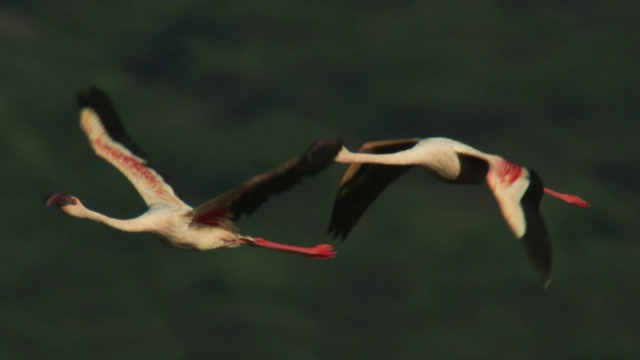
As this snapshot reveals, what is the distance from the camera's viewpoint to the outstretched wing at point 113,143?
3325 centimetres

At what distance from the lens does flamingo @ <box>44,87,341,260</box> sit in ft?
94.4

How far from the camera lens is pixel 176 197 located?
106 feet

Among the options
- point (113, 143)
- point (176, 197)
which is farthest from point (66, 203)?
point (113, 143)

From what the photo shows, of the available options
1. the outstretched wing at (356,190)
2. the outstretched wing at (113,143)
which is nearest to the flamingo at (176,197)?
the outstretched wing at (113,143)

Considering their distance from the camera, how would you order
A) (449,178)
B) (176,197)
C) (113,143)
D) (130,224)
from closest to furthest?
(130,224)
(449,178)
(176,197)
(113,143)

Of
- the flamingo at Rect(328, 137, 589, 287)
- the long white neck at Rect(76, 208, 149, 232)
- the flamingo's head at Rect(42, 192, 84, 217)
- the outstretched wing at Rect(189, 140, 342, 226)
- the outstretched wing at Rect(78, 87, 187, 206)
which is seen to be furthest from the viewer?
the outstretched wing at Rect(78, 87, 187, 206)

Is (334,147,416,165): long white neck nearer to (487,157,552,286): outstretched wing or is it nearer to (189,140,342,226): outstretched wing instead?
(487,157,552,286): outstretched wing

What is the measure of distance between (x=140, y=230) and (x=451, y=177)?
397 centimetres

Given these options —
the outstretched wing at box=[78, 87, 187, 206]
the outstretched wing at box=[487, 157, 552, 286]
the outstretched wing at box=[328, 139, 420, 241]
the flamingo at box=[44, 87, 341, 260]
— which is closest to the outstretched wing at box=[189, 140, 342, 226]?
the flamingo at box=[44, 87, 341, 260]

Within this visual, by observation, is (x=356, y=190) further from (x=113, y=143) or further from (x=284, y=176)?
(x=284, y=176)

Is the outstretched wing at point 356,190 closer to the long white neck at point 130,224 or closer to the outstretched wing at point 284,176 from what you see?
the long white neck at point 130,224

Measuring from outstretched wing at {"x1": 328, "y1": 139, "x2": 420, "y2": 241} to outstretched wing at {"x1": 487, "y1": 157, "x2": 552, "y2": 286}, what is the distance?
3005 mm

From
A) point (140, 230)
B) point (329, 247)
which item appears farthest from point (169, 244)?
point (329, 247)

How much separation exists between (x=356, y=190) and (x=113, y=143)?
3396 mm
